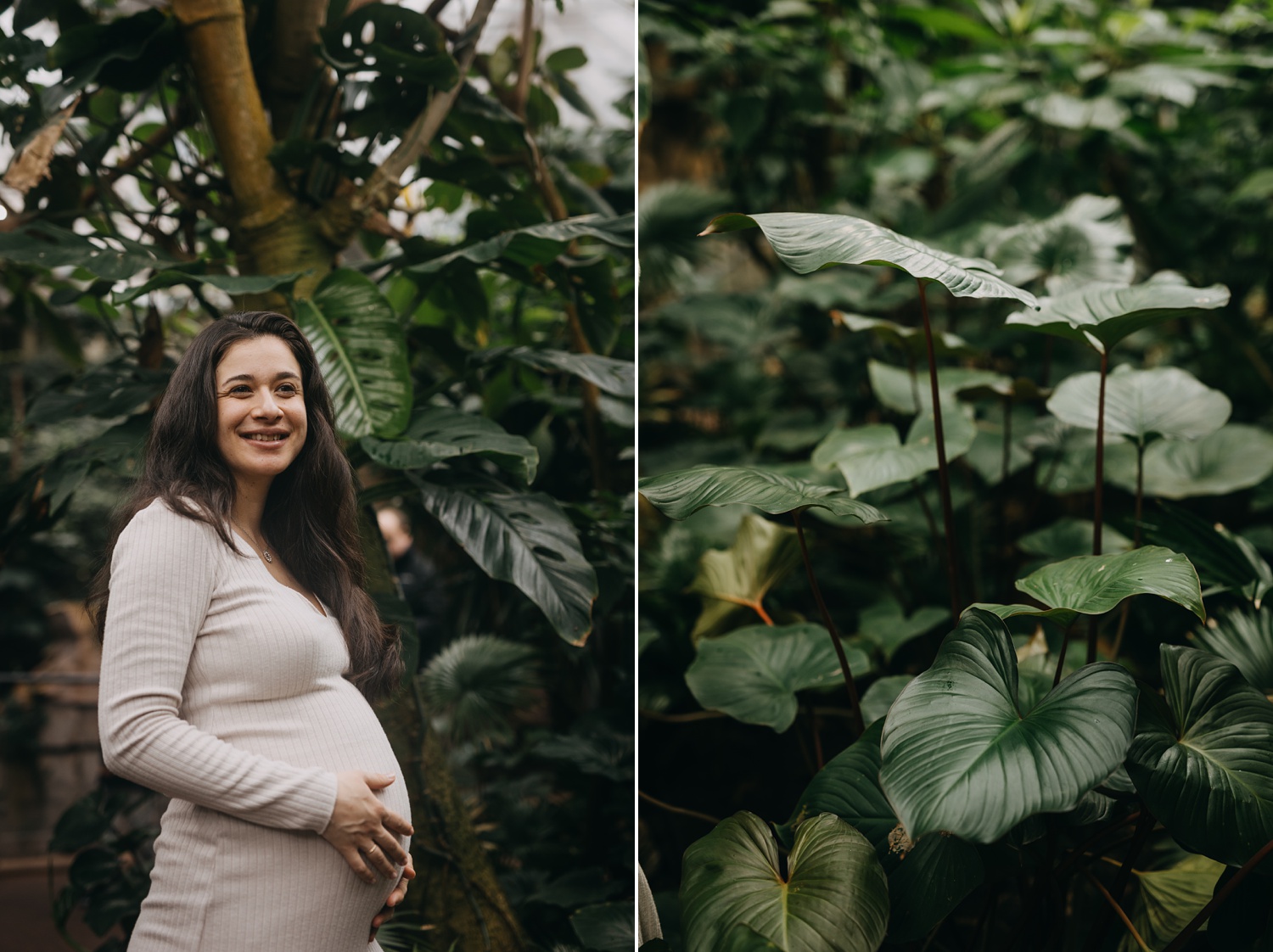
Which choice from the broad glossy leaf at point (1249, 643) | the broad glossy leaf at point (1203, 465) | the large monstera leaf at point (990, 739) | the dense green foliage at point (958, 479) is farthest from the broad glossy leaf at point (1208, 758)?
the broad glossy leaf at point (1203, 465)

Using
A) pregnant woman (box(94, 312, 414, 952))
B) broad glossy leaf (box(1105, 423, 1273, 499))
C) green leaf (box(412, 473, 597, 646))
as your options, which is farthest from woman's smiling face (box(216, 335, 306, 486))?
broad glossy leaf (box(1105, 423, 1273, 499))

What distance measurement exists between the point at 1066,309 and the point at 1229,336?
1.50m

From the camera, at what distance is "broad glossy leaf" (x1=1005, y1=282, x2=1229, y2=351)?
1.10 metres

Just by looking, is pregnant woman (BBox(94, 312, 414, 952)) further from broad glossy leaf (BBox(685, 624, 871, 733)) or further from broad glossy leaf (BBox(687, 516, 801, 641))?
broad glossy leaf (BBox(687, 516, 801, 641))

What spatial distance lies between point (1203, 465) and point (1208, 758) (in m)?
0.94

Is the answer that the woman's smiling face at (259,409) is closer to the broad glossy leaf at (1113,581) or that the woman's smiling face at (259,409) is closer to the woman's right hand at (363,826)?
the woman's right hand at (363,826)

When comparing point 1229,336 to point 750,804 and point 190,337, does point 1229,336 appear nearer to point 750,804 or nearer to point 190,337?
point 750,804

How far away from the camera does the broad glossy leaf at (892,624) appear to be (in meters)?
1.56

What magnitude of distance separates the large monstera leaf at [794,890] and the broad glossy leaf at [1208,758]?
1.10ft

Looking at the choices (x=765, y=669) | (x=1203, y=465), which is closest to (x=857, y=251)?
(x=765, y=669)

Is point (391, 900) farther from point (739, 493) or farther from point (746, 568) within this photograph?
point (746, 568)

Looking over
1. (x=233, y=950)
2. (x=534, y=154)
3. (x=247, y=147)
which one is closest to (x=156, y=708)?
(x=233, y=950)

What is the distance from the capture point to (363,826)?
90 centimetres

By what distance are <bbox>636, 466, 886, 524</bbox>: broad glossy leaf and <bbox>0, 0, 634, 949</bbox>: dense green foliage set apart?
0.19 m
